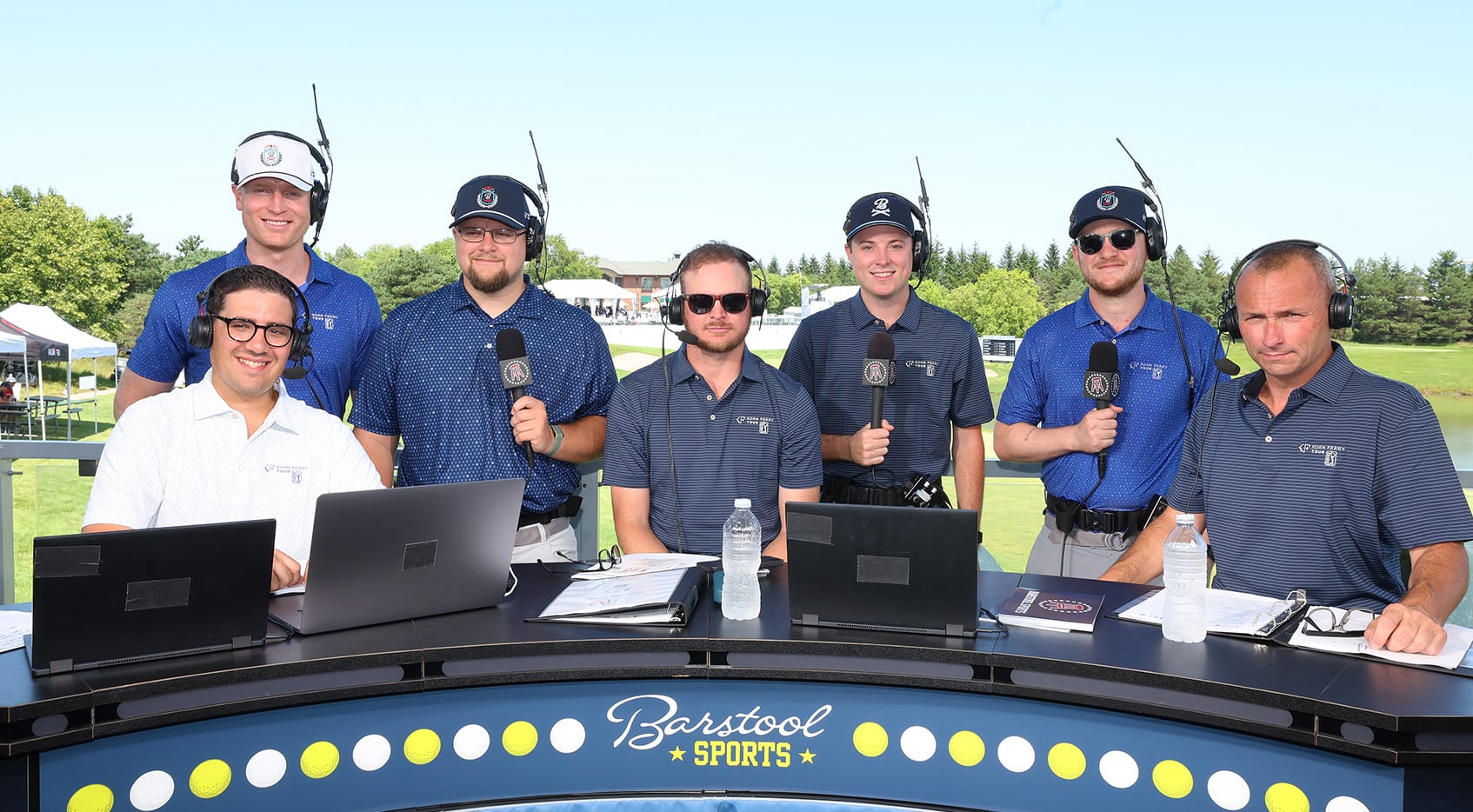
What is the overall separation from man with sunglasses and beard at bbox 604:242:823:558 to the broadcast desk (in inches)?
28.0

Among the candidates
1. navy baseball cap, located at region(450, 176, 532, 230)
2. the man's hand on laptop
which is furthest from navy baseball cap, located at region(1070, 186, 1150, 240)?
the man's hand on laptop

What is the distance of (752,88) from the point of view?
2477 inches

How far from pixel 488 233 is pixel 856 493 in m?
1.59

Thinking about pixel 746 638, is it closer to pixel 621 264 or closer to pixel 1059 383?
pixel 1059 383

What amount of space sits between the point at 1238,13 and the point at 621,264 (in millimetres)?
34524

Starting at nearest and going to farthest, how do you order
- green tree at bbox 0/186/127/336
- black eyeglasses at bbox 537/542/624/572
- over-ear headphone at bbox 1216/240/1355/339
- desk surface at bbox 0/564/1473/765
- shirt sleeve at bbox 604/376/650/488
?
desk surface at bbox 0/564/1473/765 < over-ear headphone at bbox 1216/240/1355/339 < black eyeglasses at bbox 537/542/624/572 < shirt sleeve at bbox 604/376/650/488 < green tree at bbox 0/186/127/336

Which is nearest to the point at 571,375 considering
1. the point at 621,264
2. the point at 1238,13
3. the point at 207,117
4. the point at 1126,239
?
the point at 1126,239

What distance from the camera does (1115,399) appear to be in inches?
144

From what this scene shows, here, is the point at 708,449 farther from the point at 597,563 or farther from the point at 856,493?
the point at 856,493

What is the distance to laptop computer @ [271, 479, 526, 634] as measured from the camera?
2.35 metres

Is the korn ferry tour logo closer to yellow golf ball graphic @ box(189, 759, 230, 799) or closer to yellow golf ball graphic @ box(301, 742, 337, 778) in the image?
yellow golf ball graphic @ box(301, 742, 337, 778)

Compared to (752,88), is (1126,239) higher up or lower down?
lower down

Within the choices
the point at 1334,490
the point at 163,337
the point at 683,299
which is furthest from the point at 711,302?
the point at 163,337

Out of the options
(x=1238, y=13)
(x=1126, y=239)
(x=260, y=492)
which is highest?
(x=1238, y=13)
